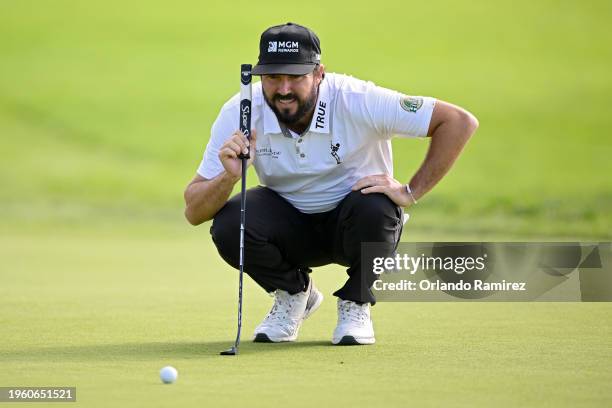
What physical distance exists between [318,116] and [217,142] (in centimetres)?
44

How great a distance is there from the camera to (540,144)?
18.5 meters

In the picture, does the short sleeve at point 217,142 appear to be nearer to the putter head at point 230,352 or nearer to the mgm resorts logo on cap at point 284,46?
the mgm resorts logo on cap at point 284,46

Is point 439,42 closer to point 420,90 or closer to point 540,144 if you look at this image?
point 420,90

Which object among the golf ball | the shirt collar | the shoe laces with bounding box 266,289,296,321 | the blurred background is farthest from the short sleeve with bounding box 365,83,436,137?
the blurred background

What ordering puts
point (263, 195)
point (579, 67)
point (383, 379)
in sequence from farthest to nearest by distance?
point (579, 67)
point (263, 195)
point (383, 379)

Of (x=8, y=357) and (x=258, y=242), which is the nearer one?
(x=8, y=357)

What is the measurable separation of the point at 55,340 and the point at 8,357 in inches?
22.1

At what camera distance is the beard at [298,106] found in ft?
16.2

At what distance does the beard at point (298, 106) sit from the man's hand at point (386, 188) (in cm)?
40

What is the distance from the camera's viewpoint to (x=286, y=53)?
15.9 ft

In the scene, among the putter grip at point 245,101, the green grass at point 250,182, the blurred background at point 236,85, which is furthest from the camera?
the blurred background at point 236,85

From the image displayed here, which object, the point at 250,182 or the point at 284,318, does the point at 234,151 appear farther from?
the point at 250,182

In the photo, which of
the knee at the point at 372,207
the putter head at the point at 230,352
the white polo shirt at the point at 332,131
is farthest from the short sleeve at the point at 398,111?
the putter head at the point at 230,352

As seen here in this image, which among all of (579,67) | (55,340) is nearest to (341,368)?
(55,340)
